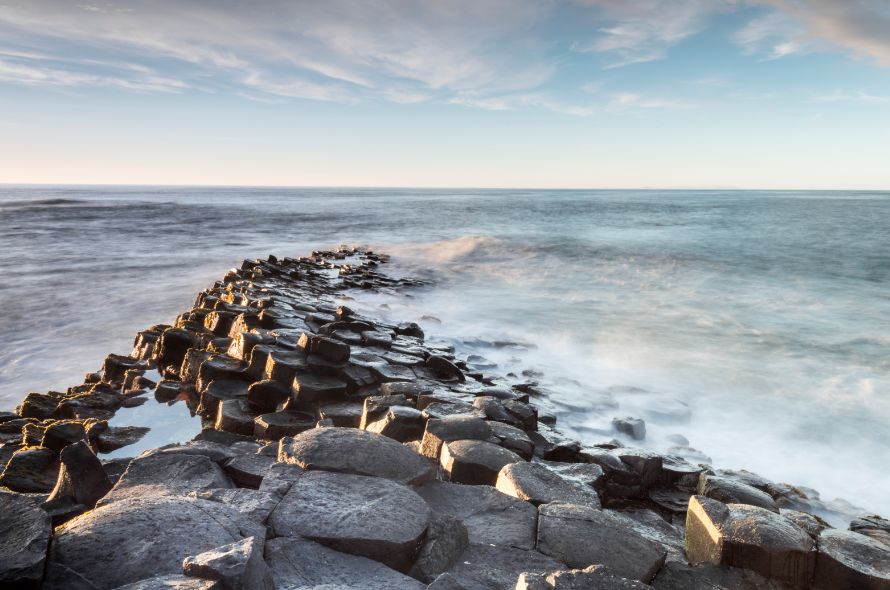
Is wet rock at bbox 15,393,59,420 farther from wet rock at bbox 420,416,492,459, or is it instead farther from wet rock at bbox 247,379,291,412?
wet rock at bbox 420,416,492,459

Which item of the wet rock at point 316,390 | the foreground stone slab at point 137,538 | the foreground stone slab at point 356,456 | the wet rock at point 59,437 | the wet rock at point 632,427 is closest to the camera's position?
the foreground stone slab at point 137,538

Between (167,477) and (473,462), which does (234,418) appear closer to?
(167,477)

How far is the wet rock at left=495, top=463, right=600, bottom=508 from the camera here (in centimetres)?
282

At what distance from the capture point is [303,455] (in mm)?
2811

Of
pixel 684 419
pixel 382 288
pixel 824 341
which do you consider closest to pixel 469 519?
pixel 684 419

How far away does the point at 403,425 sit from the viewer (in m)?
3.70

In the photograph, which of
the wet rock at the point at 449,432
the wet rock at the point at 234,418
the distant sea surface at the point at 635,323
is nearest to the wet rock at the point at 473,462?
the wet rock at the point at 449,432

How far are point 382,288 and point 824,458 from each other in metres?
8.86

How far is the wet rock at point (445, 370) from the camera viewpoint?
561cm

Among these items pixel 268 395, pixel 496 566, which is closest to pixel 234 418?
pixel 268 395

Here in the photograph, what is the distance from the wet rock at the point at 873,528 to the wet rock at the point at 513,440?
2053 millimetres

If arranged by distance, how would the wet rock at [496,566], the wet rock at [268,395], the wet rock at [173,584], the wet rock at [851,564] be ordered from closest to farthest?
1. the wet rock at [173,584]
2. the wet rock at [496,566]
3. the wet rock at [851,564]
4. the wet rock at [268,395]

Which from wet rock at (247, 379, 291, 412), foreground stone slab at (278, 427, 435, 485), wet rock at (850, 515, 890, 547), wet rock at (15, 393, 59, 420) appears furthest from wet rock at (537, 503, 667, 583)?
wet rock at (15, 393, 59, 420)

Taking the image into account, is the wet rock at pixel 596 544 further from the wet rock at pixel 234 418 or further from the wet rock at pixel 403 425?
the wet rock at pixel 234 418
